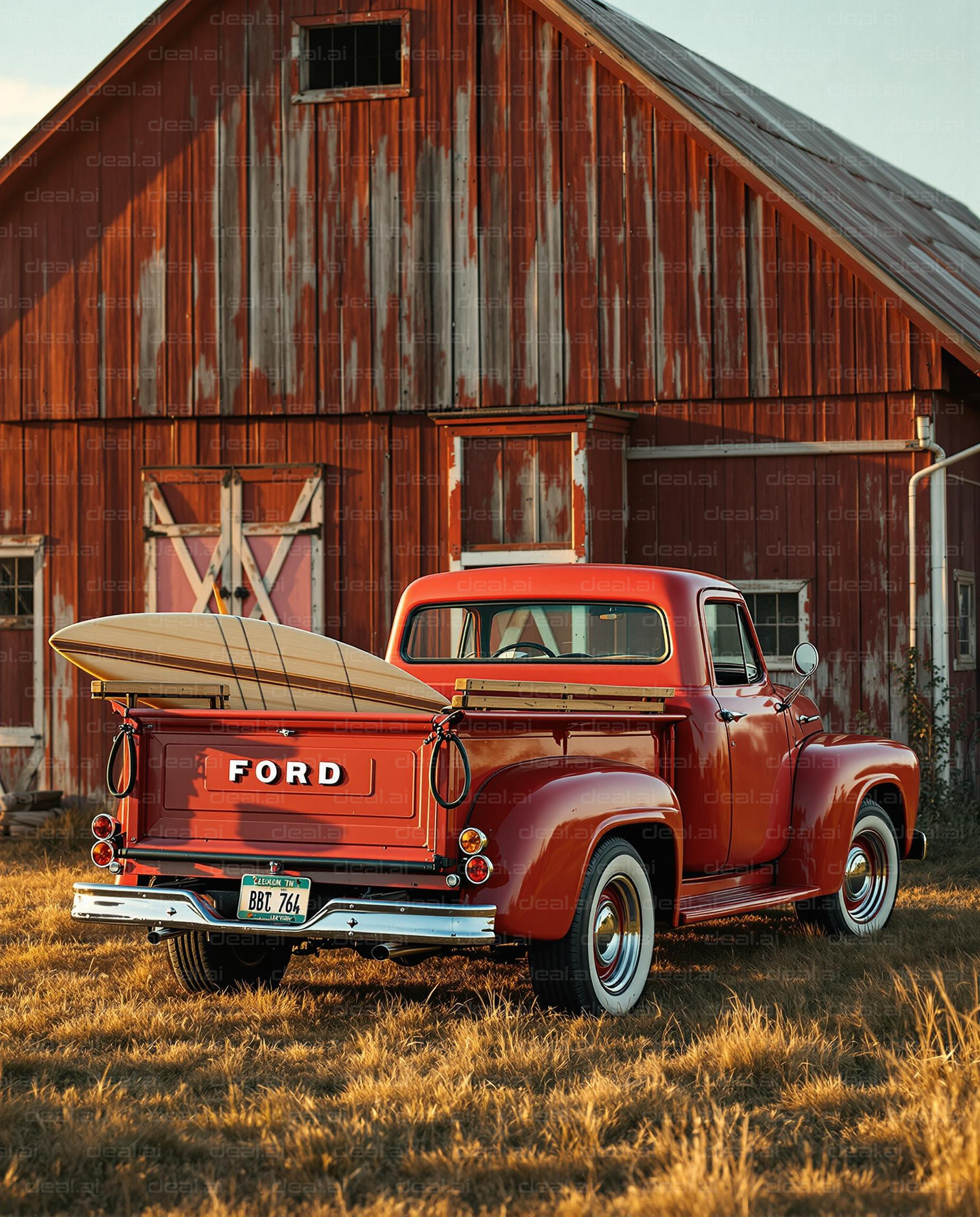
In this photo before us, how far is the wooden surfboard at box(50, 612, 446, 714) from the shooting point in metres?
6.21

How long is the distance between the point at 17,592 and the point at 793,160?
8701 mm

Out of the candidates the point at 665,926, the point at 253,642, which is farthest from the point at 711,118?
the point at 253,642

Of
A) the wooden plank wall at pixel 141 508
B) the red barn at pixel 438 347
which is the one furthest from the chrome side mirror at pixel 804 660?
the wooden plank wall at pixel 141 508

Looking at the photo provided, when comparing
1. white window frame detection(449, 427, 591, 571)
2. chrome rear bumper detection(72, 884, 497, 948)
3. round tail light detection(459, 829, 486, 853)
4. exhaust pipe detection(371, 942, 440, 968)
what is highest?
white window frame detection(449, 427, 591, 571)

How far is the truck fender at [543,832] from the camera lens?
232 inches

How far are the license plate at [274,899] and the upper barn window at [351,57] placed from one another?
31.7 ft

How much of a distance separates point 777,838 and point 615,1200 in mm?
3986

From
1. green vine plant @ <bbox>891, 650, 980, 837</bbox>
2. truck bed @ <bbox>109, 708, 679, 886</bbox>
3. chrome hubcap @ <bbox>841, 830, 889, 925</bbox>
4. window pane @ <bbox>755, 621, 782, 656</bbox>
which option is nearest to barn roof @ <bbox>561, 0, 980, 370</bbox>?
green vine plant @ <bbox>891, 650, 980, 837</bbox>

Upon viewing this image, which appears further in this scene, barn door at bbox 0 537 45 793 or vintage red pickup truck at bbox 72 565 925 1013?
barn door at bbox 0 537 45 793

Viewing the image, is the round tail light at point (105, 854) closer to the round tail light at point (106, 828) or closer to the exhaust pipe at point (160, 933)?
the round tail light at point (106, 828)

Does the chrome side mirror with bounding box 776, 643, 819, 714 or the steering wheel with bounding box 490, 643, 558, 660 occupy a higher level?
the steering wheel with bounding box 490, 643, 558, 660

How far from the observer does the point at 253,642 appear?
6.31 m

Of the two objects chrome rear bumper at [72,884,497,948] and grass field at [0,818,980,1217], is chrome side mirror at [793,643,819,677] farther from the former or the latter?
chrome rear bumper at [72,884,497,948]

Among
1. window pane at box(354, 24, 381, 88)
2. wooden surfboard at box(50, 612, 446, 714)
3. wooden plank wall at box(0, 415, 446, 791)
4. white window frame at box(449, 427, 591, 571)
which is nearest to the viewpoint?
wooden surfboard at box(50, 612, 446, 714)
